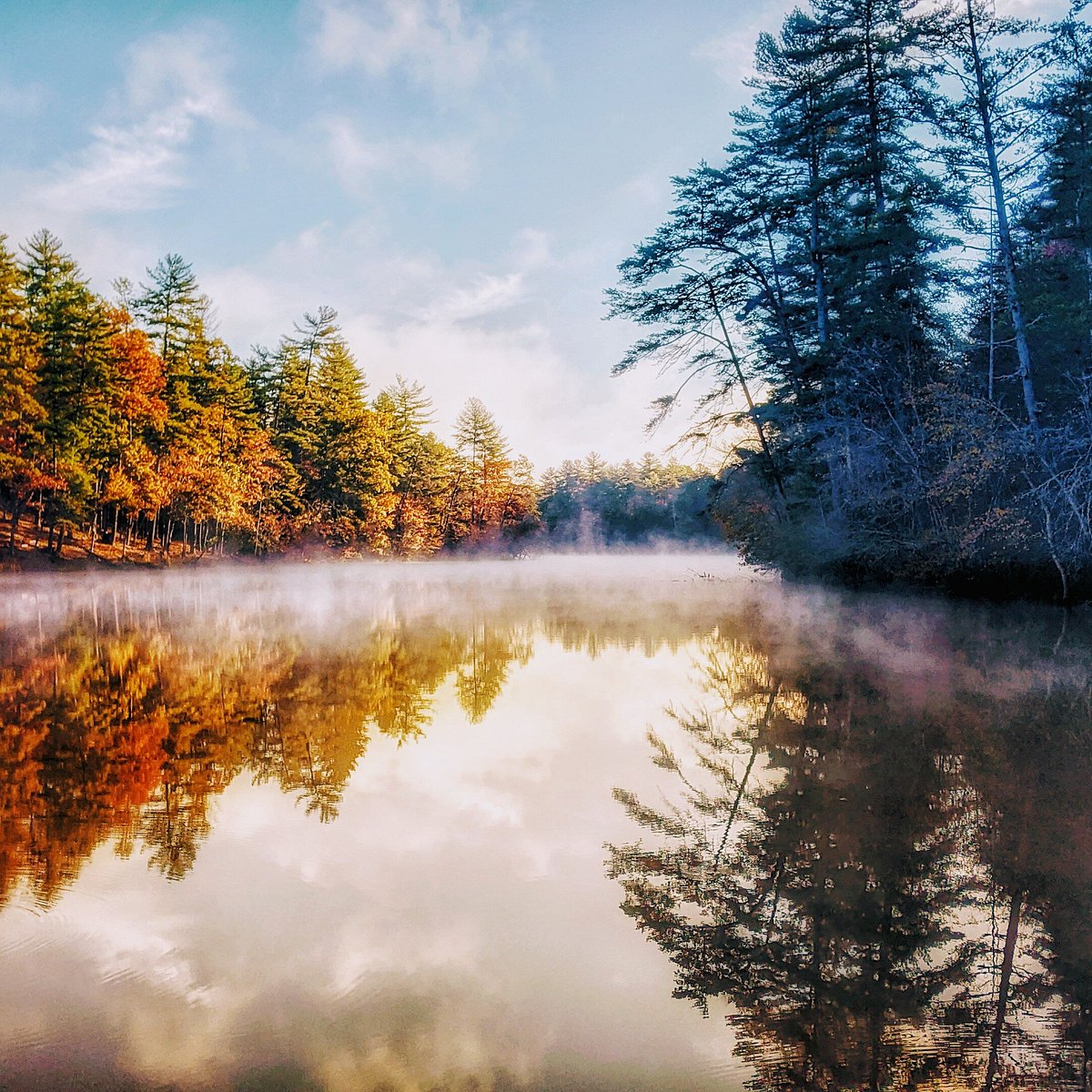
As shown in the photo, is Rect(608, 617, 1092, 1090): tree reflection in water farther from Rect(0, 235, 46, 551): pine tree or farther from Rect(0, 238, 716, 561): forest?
Rect(0, 235, 46, 551): pine tree

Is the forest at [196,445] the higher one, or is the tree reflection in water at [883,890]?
the forest at [196,445]

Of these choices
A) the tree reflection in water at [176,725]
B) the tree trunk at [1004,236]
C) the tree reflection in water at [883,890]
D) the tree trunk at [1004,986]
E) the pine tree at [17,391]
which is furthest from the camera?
the pine tree at [17,391]

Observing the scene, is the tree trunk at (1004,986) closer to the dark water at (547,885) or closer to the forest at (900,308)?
the dark water at (547,885)

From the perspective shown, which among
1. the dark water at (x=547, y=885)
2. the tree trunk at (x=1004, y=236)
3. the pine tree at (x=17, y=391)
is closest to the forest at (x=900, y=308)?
the tree trunk at (x=1004, y=236)

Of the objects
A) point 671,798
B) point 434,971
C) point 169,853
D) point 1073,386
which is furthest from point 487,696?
point 1073,386

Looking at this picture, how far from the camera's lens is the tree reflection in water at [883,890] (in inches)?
92.8

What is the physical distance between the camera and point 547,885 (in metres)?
3.47

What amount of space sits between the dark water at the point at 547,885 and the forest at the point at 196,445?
773 inches

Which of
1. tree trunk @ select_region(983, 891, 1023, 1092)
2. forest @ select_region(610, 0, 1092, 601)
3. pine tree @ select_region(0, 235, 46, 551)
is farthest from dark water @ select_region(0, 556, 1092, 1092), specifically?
pine tree @ select_region(0, 235, 46, 551)

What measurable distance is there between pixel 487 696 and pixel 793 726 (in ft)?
9.13

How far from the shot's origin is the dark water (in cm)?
231

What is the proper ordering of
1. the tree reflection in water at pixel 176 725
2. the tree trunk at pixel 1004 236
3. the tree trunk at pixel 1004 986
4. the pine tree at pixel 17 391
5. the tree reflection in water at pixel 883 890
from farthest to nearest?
1. the pine tree at pixel 17 391
2. the tree trunk at pixel 1004 236
3. the tree reflection in water at pixel 176 725
4. the tree reflection in water at pixel 883 890
5. the tree trunk at pixel 1004 986

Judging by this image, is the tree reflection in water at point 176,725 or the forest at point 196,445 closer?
the tree reflection in water at point 176,725

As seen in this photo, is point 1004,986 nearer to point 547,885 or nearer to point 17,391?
point 547,885
